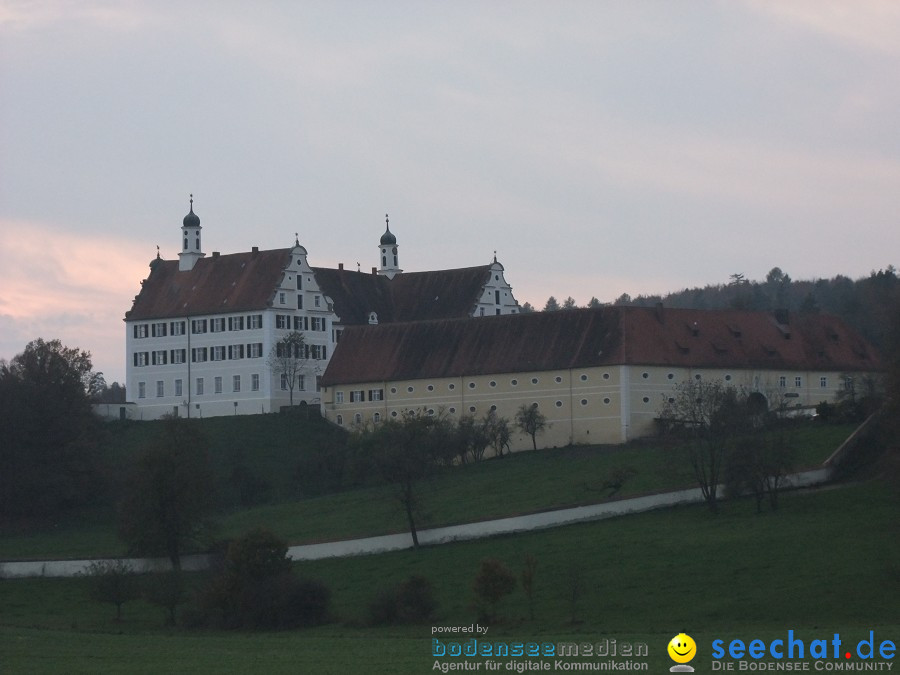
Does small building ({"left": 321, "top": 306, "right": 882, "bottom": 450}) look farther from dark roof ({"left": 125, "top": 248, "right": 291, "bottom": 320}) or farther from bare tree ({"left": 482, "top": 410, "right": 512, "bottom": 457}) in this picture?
dark roof ({"left": 125, "top": 248, "right": 291, "bottom": 320})

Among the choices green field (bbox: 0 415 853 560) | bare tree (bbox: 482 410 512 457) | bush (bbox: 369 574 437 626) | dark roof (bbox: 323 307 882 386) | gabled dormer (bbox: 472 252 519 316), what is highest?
gabled dormer (bbox: 472 252 519 316)

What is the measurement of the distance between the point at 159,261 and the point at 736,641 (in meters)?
79.4

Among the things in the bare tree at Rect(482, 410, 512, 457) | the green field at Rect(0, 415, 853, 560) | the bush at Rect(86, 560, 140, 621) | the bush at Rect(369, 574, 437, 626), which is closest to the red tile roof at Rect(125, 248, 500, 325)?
the green field at Rect(0, 415, 853, 560)

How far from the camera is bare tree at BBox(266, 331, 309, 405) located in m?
102

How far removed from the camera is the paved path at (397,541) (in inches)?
2591

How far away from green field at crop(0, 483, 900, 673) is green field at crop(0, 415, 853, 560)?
3.60 m

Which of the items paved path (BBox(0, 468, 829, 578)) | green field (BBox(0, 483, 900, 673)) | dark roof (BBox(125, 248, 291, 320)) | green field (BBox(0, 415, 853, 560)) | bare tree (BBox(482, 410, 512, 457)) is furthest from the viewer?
dark roof (BBox(125, 248, 291, 320))

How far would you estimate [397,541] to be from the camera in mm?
66688

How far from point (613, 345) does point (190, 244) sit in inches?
1424

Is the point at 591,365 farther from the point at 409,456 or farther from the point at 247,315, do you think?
the point at 247,315

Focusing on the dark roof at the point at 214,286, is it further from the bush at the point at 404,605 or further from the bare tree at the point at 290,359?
the bush at the point at 404,605

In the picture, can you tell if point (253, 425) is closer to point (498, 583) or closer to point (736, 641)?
point (498, 583)

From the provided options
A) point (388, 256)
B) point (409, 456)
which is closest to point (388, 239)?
point (388, 256)

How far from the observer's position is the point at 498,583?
4997 centimetres
